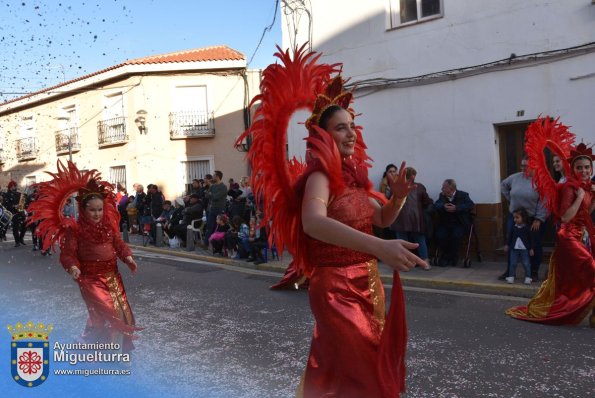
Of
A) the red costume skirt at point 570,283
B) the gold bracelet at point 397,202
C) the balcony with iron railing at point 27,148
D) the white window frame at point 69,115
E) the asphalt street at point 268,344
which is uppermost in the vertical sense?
the white window frame at point 69,115

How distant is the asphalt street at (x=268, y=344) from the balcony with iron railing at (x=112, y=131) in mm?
14886

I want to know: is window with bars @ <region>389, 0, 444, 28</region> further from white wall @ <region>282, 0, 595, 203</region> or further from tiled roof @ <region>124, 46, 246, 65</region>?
tiled roof @ <region>124, 46, 246, 65</region>

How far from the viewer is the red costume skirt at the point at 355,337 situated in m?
2.49

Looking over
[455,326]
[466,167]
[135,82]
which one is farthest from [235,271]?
[135,82]

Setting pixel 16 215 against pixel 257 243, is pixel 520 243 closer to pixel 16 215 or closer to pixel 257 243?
pixel 257 243

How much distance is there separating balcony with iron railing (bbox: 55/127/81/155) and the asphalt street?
57.3ft

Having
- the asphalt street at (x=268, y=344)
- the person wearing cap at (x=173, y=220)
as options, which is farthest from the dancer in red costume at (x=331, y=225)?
the person wearing cap at (x=173, y=220)

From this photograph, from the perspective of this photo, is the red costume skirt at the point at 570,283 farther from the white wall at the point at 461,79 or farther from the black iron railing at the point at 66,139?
the black iron railing at the point at 66,139

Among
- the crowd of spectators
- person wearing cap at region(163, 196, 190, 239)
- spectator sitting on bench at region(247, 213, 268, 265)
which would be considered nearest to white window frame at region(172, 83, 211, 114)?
the crowd of spectators

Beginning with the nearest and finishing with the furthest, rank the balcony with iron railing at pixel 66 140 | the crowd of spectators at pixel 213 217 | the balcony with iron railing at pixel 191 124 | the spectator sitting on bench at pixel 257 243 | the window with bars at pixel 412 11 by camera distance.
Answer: the window with bars at pixel 412 11 → the spectator sitting on bench at pixel 257 243 → the crowd of spectators at pixel 213 217 → the balcony with iron railing at pixel 191 124 → the balcony with iron railing at pixel 66 140

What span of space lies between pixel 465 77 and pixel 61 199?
7529 millimetres

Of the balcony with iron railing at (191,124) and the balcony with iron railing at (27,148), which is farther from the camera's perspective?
the balcony with iron railing at (27,148)

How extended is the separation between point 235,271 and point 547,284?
19.4ft

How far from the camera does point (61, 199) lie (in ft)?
16.6
